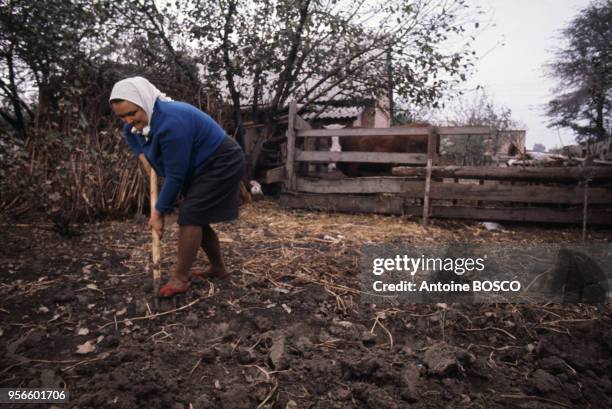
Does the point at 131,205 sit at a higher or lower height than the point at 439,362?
higher

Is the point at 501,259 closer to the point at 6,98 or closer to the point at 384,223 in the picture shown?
the point at 384,223

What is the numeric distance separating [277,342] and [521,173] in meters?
4.55

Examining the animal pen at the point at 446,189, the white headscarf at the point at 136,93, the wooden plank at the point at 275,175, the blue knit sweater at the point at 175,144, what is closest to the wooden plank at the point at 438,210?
the animal pen at the point at 446,189

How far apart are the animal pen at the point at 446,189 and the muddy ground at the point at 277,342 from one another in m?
2.52

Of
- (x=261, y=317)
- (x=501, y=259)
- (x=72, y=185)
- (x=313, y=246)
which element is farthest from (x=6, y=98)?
(x=501, y=259)

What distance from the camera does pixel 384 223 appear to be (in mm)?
5277

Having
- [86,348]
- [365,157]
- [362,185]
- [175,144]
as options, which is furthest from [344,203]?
[86,348]

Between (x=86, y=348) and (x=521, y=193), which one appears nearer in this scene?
(x=86, y=348)

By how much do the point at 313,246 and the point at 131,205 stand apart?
307 cm

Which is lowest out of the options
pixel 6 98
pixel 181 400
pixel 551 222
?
pixel 181 400

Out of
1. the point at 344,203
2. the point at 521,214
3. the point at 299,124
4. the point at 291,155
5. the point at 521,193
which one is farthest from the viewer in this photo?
the point at 299,124

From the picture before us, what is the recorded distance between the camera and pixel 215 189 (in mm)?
2506

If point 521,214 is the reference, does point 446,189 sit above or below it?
above

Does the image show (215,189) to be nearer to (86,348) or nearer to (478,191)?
(86,348)
